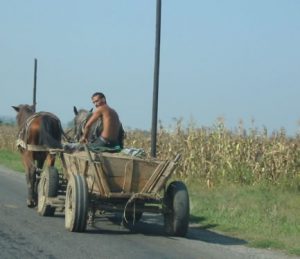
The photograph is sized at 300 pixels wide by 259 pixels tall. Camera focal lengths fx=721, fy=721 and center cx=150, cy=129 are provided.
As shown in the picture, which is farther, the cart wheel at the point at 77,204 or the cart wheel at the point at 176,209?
the cart wheel at the point at 176,209

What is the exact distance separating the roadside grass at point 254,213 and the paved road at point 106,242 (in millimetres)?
439

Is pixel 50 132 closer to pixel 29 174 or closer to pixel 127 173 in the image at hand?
pixel 29 174

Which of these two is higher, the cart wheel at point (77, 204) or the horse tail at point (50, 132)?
the horse tail at point (50, 132)

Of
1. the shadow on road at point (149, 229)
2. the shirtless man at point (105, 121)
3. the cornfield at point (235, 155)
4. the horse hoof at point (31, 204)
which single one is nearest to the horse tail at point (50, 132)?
the horse hoof at point (31, 204)

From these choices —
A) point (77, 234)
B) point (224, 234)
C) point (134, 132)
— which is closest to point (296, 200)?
point (224, 234)

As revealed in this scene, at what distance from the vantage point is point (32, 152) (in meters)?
14.8

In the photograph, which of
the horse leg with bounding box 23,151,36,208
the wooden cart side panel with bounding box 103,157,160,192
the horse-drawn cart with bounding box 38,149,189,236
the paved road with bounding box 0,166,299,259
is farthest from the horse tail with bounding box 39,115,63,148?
the wooden cart side panel with bounding box 103,157,160,192

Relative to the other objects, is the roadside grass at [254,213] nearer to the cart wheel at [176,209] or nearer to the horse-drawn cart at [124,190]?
the cart wheel at [176,209]

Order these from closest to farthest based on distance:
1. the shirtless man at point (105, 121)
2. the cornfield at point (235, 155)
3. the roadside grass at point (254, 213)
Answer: the roadside grass at point (254, 213), the shirtless man at point (105, 121), the cornfield at point (235, 155)

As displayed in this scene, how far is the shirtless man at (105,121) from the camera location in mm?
12438

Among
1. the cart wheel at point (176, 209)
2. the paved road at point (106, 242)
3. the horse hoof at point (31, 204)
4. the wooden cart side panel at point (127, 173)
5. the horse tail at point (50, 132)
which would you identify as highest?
the horse tail at point (50, 132)

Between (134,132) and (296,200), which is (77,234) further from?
(134,132)

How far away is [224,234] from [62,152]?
A: 327 cm

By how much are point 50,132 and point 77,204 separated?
412 cm
